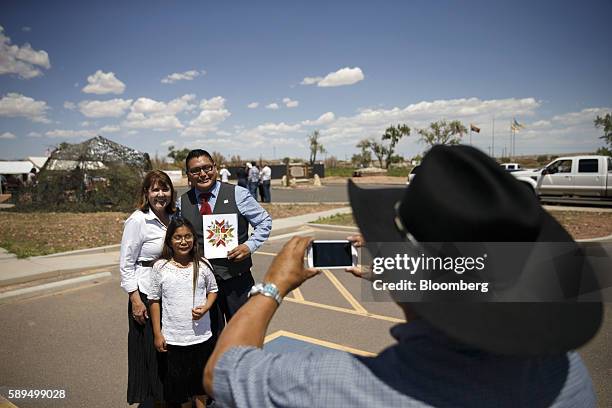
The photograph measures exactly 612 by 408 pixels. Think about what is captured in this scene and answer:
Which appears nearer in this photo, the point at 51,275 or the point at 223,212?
the point at 223,212

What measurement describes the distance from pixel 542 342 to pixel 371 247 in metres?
0.46

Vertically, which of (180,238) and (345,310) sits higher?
(180,238)

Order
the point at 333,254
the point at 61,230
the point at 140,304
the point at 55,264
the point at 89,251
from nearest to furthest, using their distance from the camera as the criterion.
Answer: the point at 333,254
the point at 140,304
the point at 55,264
the point at 89,251
the point at 61,230

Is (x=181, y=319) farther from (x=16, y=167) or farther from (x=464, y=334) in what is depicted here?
(x=16, y=167)

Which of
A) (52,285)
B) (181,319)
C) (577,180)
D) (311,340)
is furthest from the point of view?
(577,180)

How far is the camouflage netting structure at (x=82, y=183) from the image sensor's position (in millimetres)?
16750

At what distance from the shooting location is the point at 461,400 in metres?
0.97

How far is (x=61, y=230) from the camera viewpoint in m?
11.9

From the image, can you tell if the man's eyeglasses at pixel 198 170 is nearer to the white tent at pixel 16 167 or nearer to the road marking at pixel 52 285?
the road marking at pixel 52 285

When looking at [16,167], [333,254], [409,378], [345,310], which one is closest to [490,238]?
[409,378]

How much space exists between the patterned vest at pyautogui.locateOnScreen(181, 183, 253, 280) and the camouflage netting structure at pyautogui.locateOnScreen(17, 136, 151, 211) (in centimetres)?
1433

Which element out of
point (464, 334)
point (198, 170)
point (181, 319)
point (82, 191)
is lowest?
point (181, 319)

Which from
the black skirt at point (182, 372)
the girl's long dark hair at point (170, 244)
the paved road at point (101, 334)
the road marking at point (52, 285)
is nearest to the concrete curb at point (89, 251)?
the road marking at point (52, 285)

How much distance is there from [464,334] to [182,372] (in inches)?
102
